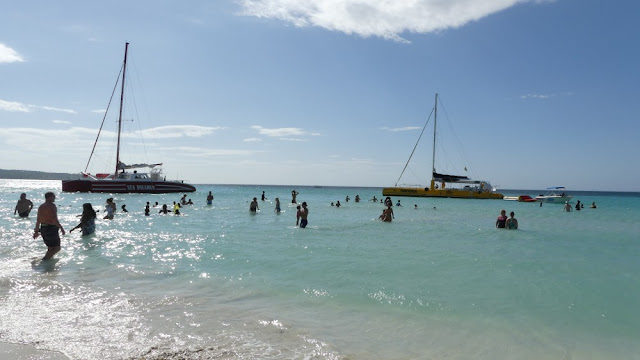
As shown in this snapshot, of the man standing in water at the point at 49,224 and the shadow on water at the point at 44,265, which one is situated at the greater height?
the man standing in water at the point at 49,224

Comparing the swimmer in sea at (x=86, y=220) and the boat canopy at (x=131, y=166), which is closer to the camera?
the swimmer in sea at (x=86, y=220)

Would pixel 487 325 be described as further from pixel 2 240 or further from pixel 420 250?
pixel 2 240

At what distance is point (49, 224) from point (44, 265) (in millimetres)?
989

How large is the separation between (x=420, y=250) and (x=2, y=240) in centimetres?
1425

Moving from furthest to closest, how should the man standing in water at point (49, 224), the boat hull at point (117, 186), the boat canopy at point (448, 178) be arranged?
the boat canopy at point (448, 178), the boat hull at point (117, 186), the man standing in water at point (49, 224)

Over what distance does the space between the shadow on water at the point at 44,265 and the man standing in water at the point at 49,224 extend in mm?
176

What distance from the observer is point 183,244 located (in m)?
13.9

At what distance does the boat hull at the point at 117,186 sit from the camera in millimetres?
54562

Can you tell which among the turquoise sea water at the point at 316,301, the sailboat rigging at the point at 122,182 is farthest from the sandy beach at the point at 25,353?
the sailboat rigging at the point at 122,182

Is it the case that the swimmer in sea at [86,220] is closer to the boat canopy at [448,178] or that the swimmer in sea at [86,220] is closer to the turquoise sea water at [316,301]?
the turquoise sea water at [316,301]

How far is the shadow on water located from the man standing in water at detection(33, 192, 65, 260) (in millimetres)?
176

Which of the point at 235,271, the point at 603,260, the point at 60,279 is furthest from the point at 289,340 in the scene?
the point at 603,260

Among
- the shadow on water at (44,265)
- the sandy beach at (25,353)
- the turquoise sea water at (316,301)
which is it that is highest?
the sandy beach at (25,353)

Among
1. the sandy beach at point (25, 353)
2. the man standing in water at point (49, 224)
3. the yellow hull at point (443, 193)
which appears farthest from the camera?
the yellow hull at point (443, 193)
